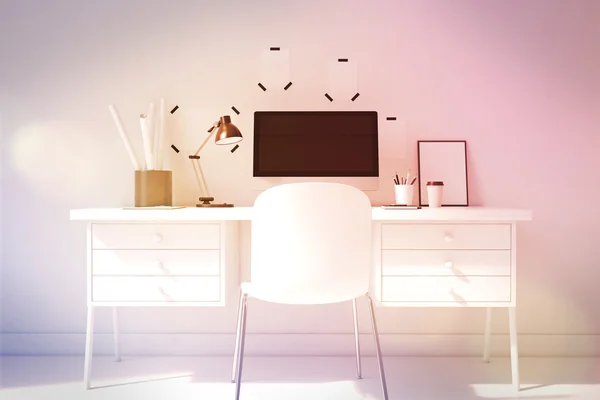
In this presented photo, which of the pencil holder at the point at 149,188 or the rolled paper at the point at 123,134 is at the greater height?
the rolled paper at the point at 123,134

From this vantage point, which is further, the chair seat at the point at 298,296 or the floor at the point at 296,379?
the floor at the point at 296,379

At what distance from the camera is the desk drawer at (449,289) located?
171 centimetres

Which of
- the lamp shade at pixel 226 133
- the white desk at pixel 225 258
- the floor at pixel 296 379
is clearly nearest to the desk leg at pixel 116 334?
the floor at pixel 296 379

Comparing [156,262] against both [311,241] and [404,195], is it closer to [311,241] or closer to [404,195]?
[311,241]

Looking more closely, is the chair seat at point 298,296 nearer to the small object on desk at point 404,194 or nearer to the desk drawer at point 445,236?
the desk drawer at point 445,236

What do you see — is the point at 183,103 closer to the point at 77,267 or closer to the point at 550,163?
the point at 77,267

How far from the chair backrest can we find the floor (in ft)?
2.00

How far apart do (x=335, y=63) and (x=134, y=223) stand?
1272 millimetres

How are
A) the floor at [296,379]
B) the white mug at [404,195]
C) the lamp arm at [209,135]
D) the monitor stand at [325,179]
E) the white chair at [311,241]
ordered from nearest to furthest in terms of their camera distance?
the white chair at [311,241] → the floor at [296,379] → the white mug at [404,195] → the lamp arm at [209,135] → the monitor stand at [325,179]

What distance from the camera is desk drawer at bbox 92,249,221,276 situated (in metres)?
1.73

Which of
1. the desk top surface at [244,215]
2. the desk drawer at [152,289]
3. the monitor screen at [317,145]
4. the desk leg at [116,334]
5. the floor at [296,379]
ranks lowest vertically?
the floor at [296,379]

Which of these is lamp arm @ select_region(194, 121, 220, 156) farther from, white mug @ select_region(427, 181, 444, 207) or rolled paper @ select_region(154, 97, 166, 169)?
white mug @ select_region(427, 181, 444, 207)

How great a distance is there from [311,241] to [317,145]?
0.83 meters

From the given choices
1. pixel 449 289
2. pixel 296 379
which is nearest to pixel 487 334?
pixel 449 289
